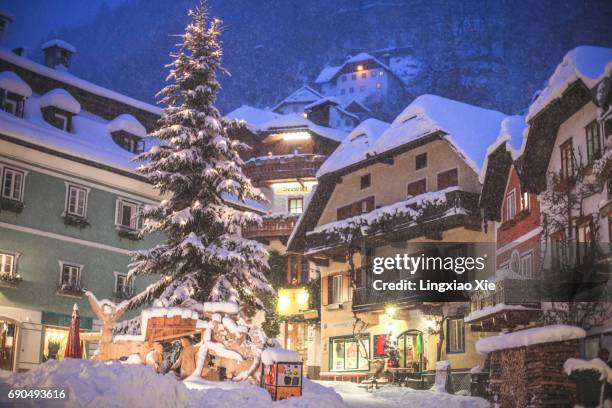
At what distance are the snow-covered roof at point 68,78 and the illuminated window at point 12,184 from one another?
5057 millimetres

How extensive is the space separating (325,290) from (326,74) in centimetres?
3528

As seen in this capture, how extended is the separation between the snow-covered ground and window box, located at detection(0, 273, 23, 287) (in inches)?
364

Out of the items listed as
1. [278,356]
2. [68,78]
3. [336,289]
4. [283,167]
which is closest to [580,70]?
[278,356]

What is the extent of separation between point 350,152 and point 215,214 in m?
10.6

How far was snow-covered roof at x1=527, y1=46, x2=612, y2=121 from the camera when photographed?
15.7 m

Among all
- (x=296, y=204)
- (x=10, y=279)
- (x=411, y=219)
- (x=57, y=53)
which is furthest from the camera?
(x=296, y=204)

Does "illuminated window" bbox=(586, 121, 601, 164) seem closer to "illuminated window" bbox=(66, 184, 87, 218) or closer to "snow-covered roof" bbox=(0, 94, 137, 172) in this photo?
"snow-covered roof" bbox=(0, 94, 137, 172)

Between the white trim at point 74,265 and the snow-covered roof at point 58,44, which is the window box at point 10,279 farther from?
the snow-covered roof at point 58,44

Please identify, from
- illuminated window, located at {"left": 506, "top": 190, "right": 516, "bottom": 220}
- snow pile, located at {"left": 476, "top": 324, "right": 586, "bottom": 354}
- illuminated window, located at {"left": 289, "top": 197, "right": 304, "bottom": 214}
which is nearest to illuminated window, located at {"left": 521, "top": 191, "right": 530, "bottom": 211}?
illuminated window, located at {"left": 506, "top": 190, "right": 516, "bottom": 220}

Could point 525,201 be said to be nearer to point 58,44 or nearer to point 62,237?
point 62,237

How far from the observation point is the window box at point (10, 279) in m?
21.2

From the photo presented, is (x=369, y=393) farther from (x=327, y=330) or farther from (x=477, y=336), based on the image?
(x=327, y=330)

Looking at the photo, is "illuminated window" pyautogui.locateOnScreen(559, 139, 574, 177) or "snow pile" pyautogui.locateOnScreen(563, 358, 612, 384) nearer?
"snow pile" pyautogui.locateOnScreen(563, 358, 612, 384)

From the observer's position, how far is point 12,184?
2211cm
